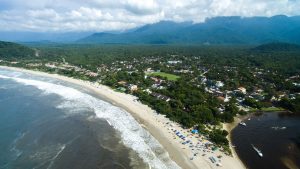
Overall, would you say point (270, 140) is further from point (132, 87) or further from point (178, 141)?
point (132, 87)

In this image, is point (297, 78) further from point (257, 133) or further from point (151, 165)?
point (151, 165)

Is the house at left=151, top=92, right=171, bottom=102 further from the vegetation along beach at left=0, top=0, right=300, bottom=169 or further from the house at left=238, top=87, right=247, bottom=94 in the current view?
the house at left=238, top=87, right=247, bottom=94

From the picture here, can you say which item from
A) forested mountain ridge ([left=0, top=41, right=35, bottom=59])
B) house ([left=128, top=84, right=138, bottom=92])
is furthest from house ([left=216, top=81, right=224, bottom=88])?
forested mountain ridge ([left=0, top=41, right=35, bottom=59])

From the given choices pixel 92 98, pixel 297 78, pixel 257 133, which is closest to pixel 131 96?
pixel 92 98

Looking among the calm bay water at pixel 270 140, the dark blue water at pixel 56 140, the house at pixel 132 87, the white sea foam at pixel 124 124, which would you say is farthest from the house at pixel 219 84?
the dark blue water at pixel 56 140

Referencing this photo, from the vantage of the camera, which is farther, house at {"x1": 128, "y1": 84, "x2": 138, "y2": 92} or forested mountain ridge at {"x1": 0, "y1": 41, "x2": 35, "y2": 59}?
forested mountain ridge at {"x1": 0, "y1": 41, "x2": 35, "y2": 59}

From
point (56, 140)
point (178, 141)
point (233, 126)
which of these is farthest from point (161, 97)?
point (56, 140)
